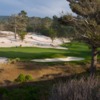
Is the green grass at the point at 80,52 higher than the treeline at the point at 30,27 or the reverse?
the reverse

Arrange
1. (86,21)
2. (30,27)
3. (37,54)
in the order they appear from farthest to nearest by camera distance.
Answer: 1. (30,27)
2. (37,54)
3. (86,21)

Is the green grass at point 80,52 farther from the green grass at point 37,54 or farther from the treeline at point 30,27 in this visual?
the treeline at point 30,27

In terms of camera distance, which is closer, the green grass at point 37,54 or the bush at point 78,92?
the bush at point 78,92

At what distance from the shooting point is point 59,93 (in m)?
7.70

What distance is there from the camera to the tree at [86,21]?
110ft

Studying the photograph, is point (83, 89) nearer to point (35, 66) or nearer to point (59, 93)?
point (59, 93)

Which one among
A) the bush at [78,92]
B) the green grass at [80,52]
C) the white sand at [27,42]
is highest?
the bush at [78,92]

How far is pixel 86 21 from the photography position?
34.0 m

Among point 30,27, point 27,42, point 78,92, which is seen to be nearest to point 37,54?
point 27,42

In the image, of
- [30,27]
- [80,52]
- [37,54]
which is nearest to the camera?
[37,54]

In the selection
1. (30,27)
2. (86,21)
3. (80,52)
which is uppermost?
(30,27)

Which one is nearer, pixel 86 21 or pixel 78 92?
pixel 78 92

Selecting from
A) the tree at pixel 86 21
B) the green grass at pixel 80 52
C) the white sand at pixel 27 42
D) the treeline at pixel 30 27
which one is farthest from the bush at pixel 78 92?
the treeline at pixel 30 27

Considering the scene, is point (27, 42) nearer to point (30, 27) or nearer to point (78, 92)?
point (30, 27)
